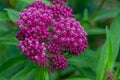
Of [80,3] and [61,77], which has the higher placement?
[80,3]

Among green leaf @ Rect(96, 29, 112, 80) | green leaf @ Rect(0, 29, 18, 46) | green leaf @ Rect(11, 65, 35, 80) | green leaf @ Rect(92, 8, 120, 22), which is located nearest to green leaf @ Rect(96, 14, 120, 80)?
green leaf @ Rect(96, 29, 112, 80)

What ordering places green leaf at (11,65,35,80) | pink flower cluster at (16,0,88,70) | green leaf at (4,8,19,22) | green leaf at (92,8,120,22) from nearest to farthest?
1. pink flower cluster at (16,0,88,70)
2. green leaf at (11,65,35,80)
3. green leaf at (4,8,19,22)
4. green leaf at (92,8,120,22)

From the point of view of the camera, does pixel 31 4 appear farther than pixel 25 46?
Yes

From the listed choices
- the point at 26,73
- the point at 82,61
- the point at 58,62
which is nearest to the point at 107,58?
the point at 82,61

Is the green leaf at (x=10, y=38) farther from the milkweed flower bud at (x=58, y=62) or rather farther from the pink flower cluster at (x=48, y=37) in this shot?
the milkweed flower bud at (x=58, y=62)

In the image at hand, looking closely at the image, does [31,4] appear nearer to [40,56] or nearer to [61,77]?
[40,56]

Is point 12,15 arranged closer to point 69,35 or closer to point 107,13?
point 69,35

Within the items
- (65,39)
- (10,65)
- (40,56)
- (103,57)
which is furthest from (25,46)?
(103,57)

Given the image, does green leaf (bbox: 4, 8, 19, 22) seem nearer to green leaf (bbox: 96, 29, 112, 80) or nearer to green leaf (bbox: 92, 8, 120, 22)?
green leaf (bbox: 96, 29, 112, 80)
